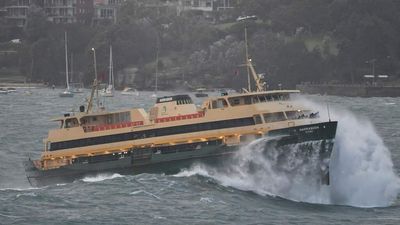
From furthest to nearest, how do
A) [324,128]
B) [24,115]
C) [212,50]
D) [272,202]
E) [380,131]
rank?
[212,50], [24,115], [380,131], [324,128], [272,202]

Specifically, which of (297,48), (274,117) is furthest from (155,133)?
(297,48)

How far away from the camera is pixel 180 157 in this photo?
62.1m

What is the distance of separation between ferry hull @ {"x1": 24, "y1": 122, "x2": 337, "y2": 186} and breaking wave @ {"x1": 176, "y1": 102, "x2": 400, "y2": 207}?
46 cm

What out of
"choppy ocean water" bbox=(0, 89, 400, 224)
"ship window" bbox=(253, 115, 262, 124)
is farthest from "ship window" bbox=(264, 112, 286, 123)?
"choppy ocean water" bbox=(0, 89, 400, 224)

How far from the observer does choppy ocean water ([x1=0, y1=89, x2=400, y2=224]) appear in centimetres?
5131

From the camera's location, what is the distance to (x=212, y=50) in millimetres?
191875

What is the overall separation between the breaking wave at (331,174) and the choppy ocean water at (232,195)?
0.05 m

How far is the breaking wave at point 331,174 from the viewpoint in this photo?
192 feet

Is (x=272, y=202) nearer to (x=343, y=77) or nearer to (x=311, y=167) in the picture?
(x=311, y=167)

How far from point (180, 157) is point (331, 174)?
845cm

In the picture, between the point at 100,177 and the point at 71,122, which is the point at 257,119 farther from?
the point at 71,122

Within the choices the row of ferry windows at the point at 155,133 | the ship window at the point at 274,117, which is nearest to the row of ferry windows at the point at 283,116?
the ship window at the point at 274,117

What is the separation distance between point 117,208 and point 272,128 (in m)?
12.2

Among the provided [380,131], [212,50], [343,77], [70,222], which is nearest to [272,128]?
[70,222]
